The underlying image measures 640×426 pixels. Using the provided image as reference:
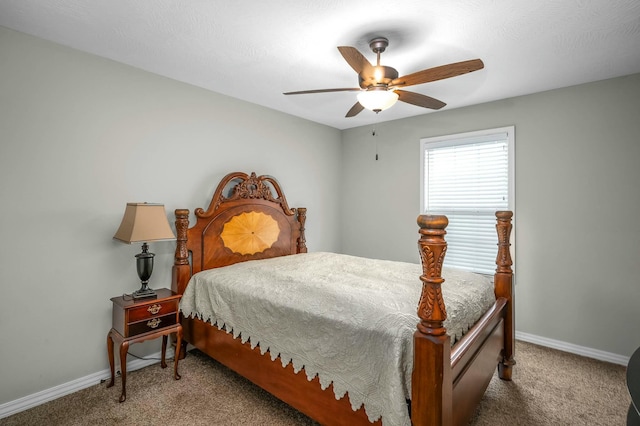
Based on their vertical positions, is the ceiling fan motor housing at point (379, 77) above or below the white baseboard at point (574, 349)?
above

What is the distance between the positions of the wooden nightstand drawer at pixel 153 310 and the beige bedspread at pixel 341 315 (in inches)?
8.5

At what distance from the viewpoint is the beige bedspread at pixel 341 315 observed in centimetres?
154

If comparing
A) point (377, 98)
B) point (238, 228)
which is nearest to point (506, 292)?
point (377, 98)

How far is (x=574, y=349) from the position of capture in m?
3.06

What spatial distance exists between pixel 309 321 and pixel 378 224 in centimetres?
278

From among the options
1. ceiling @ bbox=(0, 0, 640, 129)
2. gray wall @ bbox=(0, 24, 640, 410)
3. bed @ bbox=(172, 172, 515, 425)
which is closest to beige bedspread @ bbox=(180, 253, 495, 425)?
bed @ bbox=(172, 172, 515, 425)

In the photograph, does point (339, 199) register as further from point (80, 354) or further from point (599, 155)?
point (80, 354)

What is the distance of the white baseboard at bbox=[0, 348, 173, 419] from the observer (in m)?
2.14

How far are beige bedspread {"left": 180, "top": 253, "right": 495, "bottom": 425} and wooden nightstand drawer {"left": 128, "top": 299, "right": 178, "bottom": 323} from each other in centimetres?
22

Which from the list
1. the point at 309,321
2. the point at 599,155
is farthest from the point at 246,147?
the point at 599,155

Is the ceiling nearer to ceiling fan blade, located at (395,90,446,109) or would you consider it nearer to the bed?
ceiling fan blade, located at (395,90,446,109)

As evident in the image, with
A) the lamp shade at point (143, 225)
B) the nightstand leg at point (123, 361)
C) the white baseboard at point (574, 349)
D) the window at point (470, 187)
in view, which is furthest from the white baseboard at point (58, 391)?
the white baseboard at point (574, 349)

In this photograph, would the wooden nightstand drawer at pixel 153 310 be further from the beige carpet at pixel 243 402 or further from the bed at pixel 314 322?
the beige carpet at pixel 243 402

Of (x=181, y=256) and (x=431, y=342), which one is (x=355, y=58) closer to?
(x=431, y=342)
